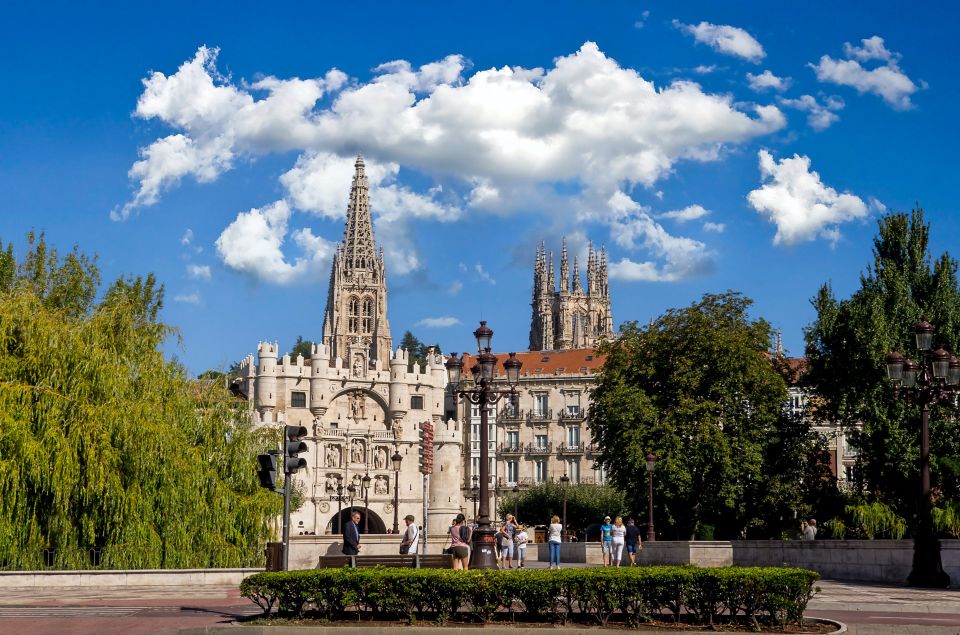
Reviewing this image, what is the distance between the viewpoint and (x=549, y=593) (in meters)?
16.1

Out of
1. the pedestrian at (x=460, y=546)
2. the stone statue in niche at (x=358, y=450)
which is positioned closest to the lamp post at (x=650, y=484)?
the pedestrian at (x=460, y=546)

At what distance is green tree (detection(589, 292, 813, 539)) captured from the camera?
139ft

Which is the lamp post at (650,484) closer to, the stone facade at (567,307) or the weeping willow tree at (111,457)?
the weeping willow tree at (111,457)

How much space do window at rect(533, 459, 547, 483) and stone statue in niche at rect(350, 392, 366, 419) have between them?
16.2 m

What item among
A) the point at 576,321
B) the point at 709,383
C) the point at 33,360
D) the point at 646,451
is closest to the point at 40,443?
the point at 33,360

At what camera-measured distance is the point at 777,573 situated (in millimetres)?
15594

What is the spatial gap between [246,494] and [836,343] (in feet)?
74.3

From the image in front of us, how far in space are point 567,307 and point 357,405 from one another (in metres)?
63.9

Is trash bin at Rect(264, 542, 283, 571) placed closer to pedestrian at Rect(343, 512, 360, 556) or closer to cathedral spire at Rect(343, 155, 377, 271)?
pedestrian at Rect(343, 512, 360, 556)

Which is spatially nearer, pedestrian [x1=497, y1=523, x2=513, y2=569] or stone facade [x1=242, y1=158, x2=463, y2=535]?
pedestrian [x1=497, y1=523, x2=513, y2=569]

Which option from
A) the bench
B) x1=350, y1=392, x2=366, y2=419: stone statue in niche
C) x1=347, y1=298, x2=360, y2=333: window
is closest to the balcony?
x1=350, y1=392, x2=366, y2=419: stone statue in niche

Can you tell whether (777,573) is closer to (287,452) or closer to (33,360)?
(287,452)

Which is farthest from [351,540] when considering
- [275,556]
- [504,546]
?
[504,546]

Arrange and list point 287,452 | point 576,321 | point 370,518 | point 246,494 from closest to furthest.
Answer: point 287,452, point 246,494, point 370,518, point 576,321
